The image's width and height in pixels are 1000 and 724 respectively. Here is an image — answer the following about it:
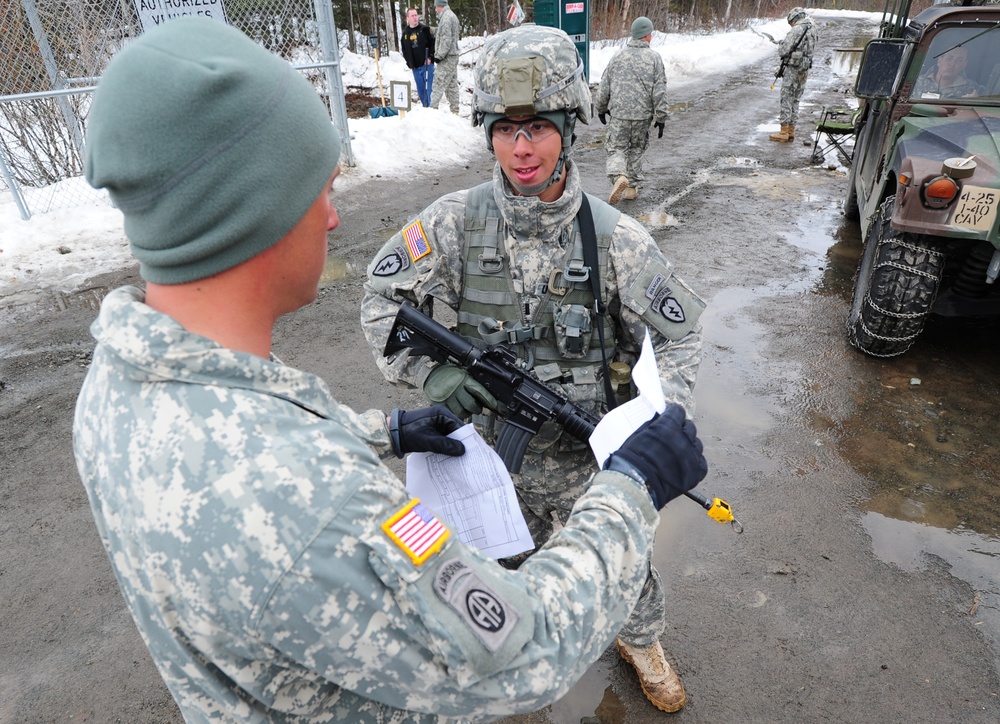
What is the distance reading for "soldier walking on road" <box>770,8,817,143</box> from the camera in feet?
32.6

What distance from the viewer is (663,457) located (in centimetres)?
121

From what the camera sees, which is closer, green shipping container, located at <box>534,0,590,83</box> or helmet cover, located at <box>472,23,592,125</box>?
helmet cover, located at <box>472,23,592,125</box>

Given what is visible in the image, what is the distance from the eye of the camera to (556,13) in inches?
461

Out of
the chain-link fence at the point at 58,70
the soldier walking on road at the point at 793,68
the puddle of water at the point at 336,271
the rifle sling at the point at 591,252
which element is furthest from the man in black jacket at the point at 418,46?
the rifle sling at the point at 591,252

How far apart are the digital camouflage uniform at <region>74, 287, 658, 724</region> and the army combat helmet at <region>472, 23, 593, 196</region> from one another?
4.36ft

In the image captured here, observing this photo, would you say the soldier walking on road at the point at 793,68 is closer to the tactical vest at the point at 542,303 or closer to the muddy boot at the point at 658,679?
the tactical vest at the point at 542,303

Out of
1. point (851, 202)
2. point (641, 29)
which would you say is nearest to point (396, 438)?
point (851, 202)

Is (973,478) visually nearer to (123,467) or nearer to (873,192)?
(873,192)

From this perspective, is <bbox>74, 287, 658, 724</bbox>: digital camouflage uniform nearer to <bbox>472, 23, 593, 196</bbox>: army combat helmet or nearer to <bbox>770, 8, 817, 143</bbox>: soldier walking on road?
<bbox>472, 23, 593, 196</bbox>: army combat helmet

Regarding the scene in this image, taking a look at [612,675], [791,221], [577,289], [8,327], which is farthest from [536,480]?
[791,221]

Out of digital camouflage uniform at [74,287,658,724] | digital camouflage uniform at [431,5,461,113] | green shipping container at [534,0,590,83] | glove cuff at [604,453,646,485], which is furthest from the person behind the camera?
green shipping container at [534,0,590,83]

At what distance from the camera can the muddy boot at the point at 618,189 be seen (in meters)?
Result: 7.35

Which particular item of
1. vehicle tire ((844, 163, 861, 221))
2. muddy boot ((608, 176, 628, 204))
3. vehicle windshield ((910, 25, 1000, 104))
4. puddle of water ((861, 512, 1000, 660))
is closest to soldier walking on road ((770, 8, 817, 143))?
vehicle tire ((844, 163, 861, 221))

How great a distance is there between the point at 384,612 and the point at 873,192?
17.4ft
